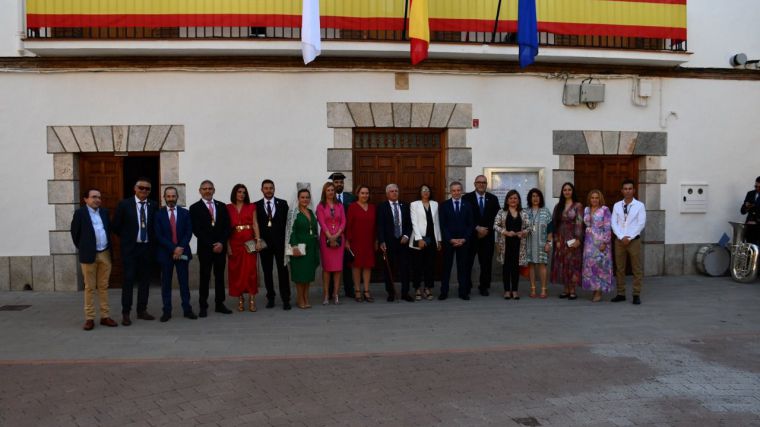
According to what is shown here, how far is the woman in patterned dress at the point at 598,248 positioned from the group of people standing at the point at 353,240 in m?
0.01

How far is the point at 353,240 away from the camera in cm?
894

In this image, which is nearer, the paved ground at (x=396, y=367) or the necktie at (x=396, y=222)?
the paved ground at (x=396, y=367)

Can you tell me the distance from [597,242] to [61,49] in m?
8.11

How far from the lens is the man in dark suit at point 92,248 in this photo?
732 centimetres

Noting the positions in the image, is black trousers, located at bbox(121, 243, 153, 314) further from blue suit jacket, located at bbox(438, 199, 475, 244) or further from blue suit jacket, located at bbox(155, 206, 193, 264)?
blue suit jacket, located at bbox(438, 199, 475, 244)

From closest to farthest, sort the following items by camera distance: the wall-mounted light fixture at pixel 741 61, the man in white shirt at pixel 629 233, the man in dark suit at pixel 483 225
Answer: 1. the man in white shirt at pixel 629 233
2. the man in dark suit at pixel 483 225
3. the wall-mounted light fixture at pixel 741 61

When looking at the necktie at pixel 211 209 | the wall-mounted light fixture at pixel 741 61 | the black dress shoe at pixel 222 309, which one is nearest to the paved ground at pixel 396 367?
the black dress shoe at pixel 222 309

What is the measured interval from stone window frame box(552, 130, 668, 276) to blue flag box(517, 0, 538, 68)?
150 cm

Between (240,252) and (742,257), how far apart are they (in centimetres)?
790

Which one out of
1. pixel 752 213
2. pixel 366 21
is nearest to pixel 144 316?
pixel 366 21

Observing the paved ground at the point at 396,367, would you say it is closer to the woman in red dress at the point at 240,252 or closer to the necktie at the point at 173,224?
the woman in red dress at the point at 240,252

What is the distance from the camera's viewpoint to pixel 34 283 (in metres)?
9.83

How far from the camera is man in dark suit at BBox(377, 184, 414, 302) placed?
8977 millimetres

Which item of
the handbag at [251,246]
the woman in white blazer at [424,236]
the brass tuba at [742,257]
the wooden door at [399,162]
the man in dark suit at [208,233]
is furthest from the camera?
the wooden door at [399,162]
